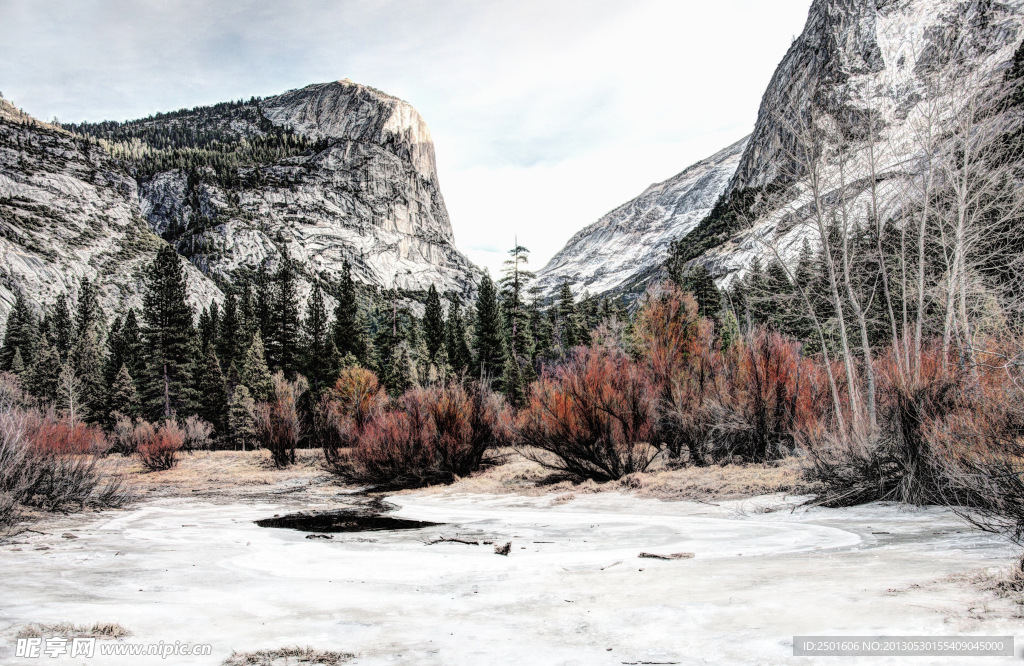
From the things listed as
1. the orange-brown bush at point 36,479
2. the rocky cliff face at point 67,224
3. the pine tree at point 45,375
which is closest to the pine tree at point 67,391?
the pine tree at point 45,375

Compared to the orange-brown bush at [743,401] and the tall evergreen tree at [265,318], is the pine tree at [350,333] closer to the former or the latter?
the tall evergreen tree at [265,318]

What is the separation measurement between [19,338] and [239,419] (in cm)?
4484

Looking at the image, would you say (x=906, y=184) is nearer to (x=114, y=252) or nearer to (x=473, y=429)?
(x=473, y=429)

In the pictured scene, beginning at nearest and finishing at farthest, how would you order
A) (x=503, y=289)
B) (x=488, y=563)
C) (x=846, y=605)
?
(x=846, y=605) < (x=488, y=563) < (x=503, y=289)

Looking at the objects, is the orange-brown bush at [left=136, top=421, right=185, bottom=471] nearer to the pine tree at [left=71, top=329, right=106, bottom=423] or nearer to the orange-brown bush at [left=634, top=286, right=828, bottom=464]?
the orange-brown bush at [left=634, top=286, right=828, bottom=464]

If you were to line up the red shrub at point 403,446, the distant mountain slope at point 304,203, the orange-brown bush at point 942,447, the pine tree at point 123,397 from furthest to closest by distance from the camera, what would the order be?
the distant mountain slope at point 304,203, the pine tree at point 123,397, the red shrub at point 403,446, the orange-brown bush at point 942,447

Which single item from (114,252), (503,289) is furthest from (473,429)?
(114,252)

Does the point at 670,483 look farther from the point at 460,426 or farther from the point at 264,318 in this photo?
the point at 264,318

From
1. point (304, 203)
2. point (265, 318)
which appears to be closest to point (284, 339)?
point (265, 318)

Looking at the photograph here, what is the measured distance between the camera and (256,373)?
51.7m

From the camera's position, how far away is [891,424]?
948cm

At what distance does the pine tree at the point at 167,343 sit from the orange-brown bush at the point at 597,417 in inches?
1910

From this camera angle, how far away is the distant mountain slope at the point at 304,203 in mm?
139875

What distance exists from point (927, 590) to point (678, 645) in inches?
72.1
